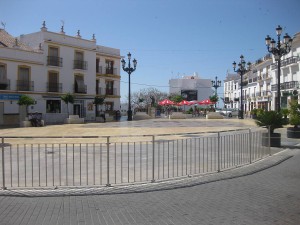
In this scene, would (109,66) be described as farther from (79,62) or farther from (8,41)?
(8,41)

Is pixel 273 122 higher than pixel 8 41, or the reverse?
pixel 8 41

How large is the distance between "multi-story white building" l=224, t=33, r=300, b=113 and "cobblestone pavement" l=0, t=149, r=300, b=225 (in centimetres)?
3125

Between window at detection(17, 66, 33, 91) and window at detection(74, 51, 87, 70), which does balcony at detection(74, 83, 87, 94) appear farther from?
window at detection(17, 66, 33, 91)

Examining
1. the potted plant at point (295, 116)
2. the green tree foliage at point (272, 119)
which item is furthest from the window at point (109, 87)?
the green tree foliage at point (272, 119)

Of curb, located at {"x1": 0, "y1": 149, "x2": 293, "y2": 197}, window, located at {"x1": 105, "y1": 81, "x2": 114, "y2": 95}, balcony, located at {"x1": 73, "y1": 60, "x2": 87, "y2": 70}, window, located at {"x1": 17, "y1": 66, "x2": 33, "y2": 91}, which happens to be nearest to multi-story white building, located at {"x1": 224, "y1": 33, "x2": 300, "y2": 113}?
window, located at {"x1": 105, "y1": 81, "x2": 114, "y2": 95}

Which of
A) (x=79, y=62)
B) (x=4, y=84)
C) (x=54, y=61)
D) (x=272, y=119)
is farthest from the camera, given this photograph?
(x=79, y=62)

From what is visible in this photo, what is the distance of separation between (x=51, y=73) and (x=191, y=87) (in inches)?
2828

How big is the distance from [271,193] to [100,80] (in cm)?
4210

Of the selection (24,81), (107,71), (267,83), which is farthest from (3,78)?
(267,83)

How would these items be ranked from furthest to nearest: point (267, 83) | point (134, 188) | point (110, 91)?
point (267, 83), point (110, 91), point (134, 188)

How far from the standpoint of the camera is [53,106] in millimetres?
38281

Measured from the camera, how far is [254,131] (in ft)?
36.3

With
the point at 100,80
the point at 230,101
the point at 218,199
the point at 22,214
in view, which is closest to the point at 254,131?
the point at 218,199

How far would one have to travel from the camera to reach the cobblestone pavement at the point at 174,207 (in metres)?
4.73
